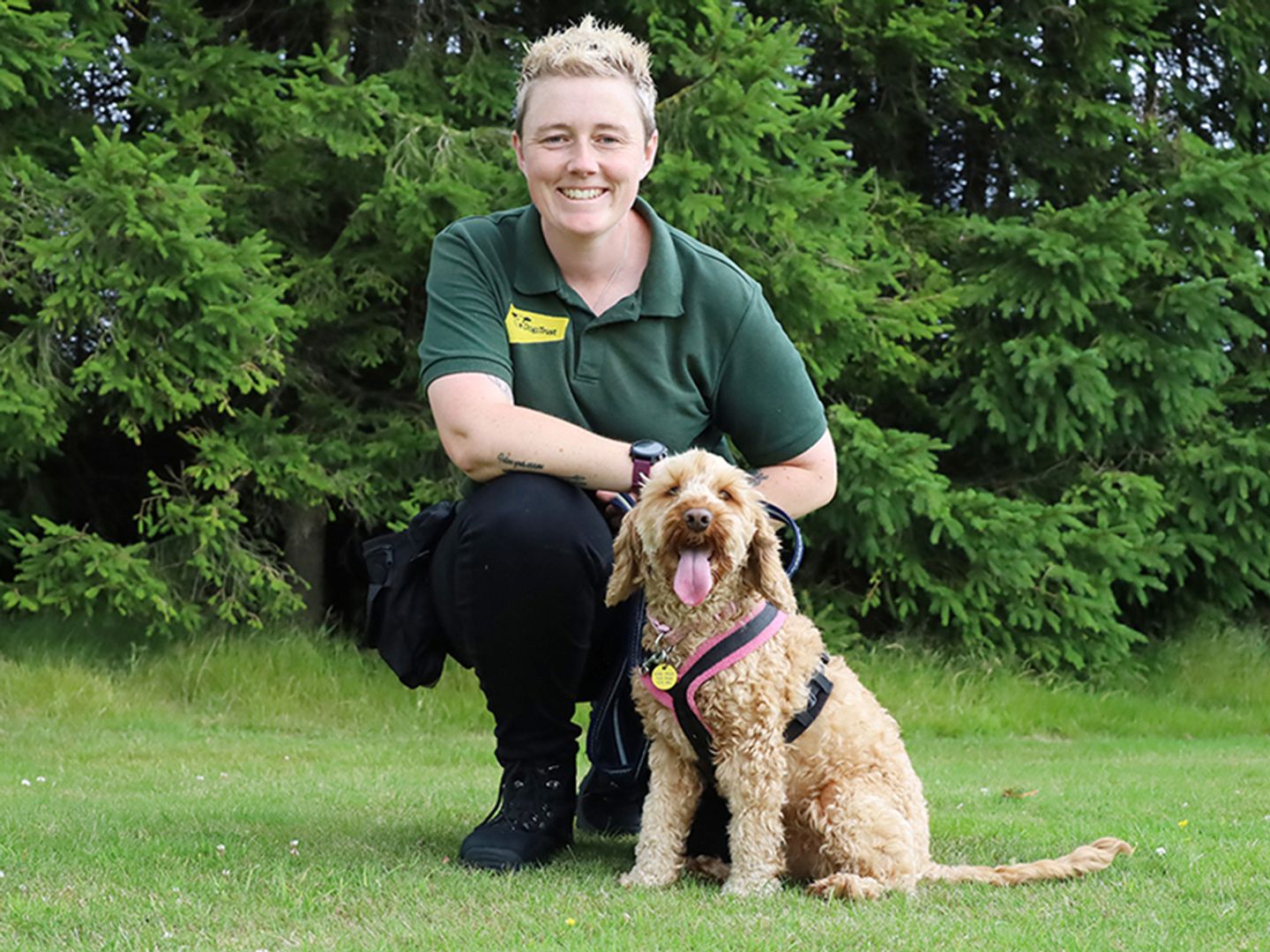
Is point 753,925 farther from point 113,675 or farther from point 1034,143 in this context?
point 1034,143

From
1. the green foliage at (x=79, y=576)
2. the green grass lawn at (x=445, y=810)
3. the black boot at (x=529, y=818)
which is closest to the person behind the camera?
the green grass lawn at (x=445, y=810)

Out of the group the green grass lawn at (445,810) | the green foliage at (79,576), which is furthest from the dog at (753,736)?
the green foliage at (79,576)

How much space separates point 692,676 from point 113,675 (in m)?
6.11

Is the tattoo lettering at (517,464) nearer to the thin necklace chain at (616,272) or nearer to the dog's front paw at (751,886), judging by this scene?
the thin necklace chain at (616,272)

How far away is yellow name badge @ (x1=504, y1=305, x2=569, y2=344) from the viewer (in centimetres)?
393

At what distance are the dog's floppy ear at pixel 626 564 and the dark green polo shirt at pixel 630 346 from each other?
43cm

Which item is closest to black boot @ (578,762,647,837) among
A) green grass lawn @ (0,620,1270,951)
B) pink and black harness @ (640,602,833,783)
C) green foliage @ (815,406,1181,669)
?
green grass lawn @ (0,620,1270,951)

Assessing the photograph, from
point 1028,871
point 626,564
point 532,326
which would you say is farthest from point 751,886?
point 532,326

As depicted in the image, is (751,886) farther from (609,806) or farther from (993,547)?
(993,547)

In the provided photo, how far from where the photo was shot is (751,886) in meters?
3.40

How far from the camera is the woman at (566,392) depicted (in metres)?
3.71

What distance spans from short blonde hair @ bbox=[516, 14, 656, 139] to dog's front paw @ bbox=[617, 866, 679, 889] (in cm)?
195

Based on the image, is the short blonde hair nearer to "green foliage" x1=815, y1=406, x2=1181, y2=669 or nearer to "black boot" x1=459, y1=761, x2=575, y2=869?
"black boot" x1=459, y1=761, x2=575, y2=869

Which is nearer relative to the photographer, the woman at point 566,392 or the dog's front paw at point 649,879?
the dog's front paw at point 649,879
